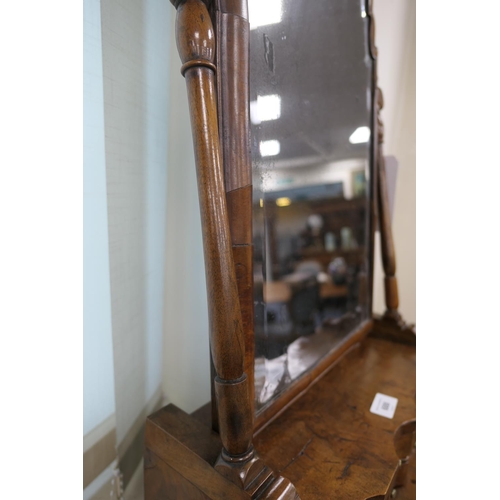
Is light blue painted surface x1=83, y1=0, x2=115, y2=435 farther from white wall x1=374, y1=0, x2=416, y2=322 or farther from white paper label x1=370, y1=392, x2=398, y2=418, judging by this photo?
white wall x1=374, y1=0, x2=416, y2=322

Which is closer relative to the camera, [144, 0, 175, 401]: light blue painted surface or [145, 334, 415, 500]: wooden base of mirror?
[145, 334, 415, 500]: wooden base of mirror

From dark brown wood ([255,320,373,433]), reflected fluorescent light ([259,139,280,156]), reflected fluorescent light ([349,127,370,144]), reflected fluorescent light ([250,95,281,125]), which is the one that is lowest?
dark brown wood ([255,320,373,433])

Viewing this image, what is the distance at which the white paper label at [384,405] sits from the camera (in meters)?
0.54

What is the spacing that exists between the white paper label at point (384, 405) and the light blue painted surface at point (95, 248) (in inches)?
17.1

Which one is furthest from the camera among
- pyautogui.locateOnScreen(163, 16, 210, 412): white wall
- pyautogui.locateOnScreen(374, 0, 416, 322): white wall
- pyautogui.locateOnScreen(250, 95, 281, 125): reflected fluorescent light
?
pyautogui.locateOnScreen(374, 0, 416, 322): white wall

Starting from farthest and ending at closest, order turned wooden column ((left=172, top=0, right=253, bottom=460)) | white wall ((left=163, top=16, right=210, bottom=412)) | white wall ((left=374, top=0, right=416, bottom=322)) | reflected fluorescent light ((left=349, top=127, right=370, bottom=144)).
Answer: white wall ((left=374, top=0, right=416, bottom=322)) → reflected fluorescent light ((left=349, top=127, right=370, bottom=144)) → white wall ((left=163, top=16, right=210, bottom=412)) → turned wooden column ((left=172, top=0, right=253, bottom=460))

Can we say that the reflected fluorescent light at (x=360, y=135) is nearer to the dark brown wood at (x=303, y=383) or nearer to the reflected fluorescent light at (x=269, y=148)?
the reflected fluorescent light at (x=269, y=148)

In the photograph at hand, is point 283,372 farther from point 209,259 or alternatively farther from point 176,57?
point 176,57

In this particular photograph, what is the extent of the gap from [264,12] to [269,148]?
197mm

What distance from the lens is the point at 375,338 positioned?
874 millimetres

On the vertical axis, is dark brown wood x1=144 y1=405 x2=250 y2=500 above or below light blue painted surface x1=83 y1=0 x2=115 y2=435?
below

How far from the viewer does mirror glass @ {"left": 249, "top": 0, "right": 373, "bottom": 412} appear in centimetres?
47

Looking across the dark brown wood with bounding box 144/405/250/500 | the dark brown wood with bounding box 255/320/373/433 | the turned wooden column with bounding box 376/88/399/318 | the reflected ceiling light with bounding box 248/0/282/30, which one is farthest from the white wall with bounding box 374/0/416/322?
the dark brown wood with bounding box 144/405/250/500
